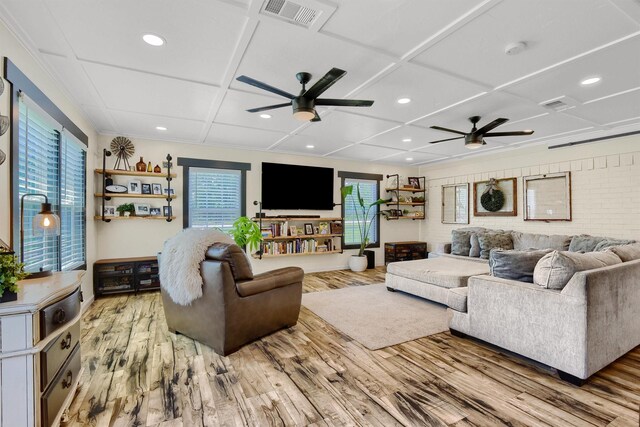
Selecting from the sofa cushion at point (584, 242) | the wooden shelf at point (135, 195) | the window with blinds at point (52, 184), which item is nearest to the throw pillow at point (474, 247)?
the sofa cushion at point (584, 242)

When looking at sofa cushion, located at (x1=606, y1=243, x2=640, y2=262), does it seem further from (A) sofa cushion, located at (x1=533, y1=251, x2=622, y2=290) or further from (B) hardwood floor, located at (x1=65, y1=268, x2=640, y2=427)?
(B) hardwood floor, located at (x1=65, y1=268, x2=640, y2=427)

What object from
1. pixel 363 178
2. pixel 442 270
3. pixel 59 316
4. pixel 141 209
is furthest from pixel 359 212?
pixel 59 316

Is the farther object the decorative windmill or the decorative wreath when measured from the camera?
the decorative wreath

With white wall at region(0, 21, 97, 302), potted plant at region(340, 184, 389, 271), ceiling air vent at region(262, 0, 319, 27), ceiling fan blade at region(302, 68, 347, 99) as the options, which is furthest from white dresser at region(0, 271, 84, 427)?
potted plant at region(340, 184, 389, 271)

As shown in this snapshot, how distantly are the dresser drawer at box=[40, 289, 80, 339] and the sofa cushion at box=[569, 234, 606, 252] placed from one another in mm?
5626

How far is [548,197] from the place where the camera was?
5.16 meters

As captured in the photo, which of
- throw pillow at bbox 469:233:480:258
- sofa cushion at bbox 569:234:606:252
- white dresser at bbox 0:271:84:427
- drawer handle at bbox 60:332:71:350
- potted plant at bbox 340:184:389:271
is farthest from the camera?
potted plant at bbox 340:184:389:271

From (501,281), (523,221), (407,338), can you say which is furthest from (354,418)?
(523,221)

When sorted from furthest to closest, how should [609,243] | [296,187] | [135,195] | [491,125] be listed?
[296,187], [135,195], [609,243], [491,125]

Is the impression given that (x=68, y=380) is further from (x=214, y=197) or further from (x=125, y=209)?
(x=214, y=197)

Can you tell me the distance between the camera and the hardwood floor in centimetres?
185

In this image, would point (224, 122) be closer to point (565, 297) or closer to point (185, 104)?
point (185, 104)

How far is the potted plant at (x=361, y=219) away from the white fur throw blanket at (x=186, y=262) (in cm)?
396

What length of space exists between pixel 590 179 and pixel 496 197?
4.76 feet
